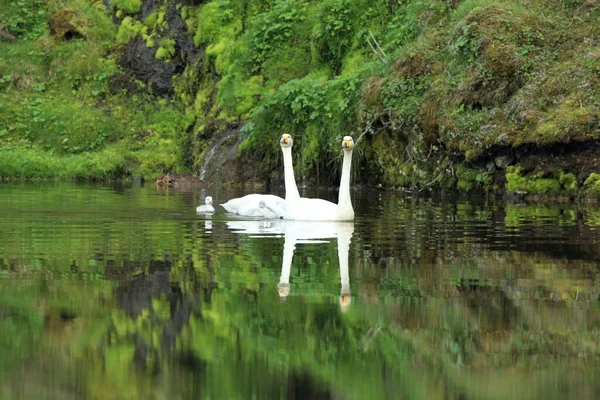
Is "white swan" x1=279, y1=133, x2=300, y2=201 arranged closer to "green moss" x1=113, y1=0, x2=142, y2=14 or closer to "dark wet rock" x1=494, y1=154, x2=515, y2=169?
"dark wet rock" x1=494, y1=154, x2=515, y2=169

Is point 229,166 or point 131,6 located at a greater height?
point 131,6

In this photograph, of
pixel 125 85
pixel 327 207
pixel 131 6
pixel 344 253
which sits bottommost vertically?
pixel 344 253

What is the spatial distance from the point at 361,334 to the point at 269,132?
20.4 metres

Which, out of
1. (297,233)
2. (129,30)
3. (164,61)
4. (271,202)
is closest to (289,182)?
(271,202)

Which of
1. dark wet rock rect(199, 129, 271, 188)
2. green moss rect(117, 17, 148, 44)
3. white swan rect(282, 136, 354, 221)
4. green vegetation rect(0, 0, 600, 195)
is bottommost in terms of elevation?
white swan rect(282, 136, 354, 221)

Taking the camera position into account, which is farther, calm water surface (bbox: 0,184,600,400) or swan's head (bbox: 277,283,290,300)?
swan's head (bbox: 277,283,290,300)

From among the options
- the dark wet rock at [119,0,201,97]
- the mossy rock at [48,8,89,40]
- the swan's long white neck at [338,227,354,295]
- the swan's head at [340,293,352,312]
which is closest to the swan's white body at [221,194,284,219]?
the swan's long white neck at [338,227,354,295]

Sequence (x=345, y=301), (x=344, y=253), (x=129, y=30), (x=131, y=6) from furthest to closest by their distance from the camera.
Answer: (x=131, y=6)
(x=129, y=30)
(x=344, y=253)
(x=345, y=301)

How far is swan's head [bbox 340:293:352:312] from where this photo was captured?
8.11m

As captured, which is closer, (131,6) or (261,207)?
(261,207)

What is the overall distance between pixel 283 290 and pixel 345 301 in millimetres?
734

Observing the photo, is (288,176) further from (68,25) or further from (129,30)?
(68,25)

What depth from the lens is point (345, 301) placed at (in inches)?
330

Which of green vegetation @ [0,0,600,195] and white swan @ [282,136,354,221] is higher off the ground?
green vegetation @ [0,0,600,195]
